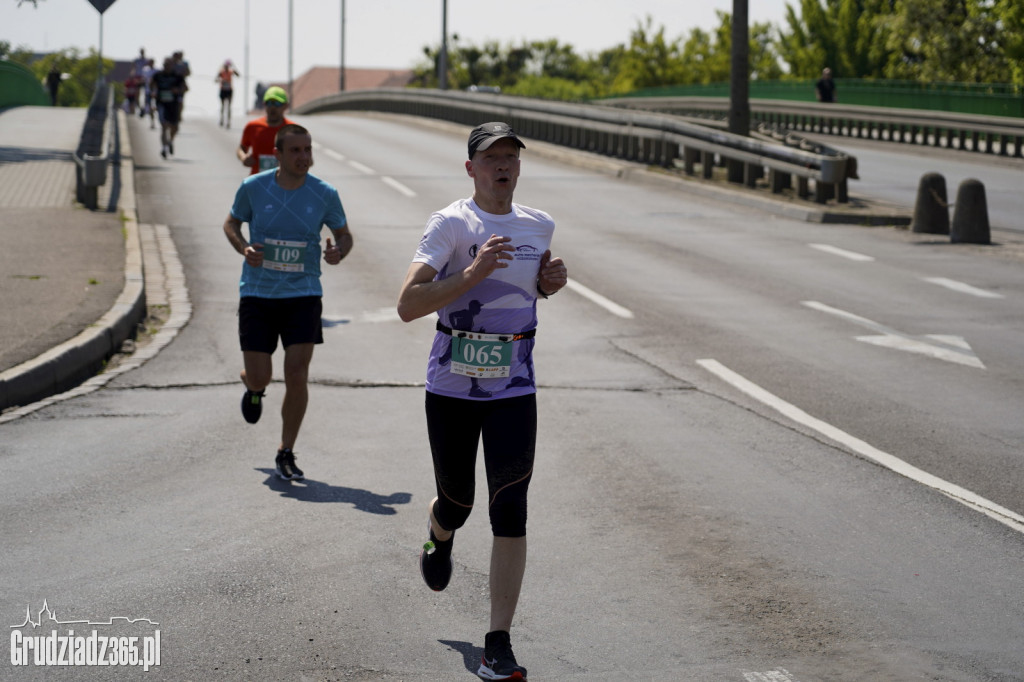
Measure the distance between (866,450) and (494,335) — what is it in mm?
3973

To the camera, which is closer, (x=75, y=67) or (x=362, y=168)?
(x=362, y=168)

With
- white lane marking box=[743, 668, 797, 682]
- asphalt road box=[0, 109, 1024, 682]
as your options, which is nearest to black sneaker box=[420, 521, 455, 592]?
asphalt road box=[0, 109, 1024, 682]

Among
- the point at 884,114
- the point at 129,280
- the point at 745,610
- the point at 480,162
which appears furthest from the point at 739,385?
the point at 884,114

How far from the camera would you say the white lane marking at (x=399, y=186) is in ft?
75.5

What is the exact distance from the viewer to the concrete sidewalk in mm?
9672

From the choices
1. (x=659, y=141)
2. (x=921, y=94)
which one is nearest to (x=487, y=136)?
(x=659, y=141)

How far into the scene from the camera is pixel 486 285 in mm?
4945

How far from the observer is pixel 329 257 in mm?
7621

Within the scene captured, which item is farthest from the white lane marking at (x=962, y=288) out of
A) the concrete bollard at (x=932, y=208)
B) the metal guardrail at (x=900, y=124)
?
the metal guardrail at (x=900, y=124)

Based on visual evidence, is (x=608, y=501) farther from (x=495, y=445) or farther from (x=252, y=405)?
(x=252, y=405)

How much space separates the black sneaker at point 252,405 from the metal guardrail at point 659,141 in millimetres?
14952

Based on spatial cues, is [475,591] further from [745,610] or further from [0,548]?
[0,548]

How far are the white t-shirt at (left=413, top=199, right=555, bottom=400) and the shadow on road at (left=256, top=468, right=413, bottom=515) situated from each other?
1.96 m

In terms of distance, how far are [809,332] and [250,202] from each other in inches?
241
